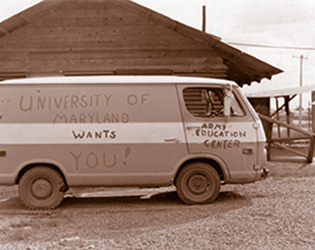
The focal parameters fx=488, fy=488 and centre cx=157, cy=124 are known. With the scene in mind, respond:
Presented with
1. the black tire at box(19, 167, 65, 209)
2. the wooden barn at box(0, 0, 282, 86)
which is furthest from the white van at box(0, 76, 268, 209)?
the wooden barn at box(0, 0, 282, 86)

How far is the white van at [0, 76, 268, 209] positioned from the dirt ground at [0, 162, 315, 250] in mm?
480

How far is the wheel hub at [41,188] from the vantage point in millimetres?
8219

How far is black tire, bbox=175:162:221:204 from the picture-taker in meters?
8.34

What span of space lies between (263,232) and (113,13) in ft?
30.2

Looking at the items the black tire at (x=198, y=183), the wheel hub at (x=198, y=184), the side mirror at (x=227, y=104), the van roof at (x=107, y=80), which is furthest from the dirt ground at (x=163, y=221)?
the van roof at (x=107, y=80)

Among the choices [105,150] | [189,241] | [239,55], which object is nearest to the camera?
[189,241]

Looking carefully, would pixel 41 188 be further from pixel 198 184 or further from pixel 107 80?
pixel 198 184

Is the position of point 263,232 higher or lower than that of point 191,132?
lower

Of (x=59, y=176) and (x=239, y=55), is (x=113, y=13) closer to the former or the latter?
(x=239, y=55)

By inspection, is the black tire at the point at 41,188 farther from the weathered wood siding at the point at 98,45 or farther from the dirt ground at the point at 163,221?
the weathered wood siding at the point at 98,45

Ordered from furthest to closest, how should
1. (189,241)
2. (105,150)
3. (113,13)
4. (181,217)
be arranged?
1. (113,13)
2. (105,150)
3. (181,217)
4. (189,241)

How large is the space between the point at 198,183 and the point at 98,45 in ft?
22.4

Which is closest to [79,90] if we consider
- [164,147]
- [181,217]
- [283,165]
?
[164,147]

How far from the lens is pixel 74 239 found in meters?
6.18
